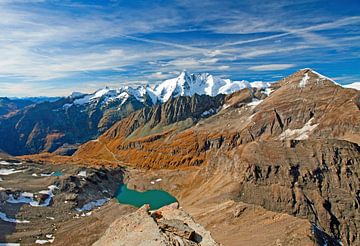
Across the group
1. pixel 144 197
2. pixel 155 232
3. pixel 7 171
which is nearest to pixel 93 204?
pixel 144 197

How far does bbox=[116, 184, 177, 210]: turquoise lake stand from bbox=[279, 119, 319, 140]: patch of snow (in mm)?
72492

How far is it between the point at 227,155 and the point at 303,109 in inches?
3243

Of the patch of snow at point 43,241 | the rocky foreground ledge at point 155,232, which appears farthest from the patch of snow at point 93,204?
the rocky foreground ledge at point 155,232

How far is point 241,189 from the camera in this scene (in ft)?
361

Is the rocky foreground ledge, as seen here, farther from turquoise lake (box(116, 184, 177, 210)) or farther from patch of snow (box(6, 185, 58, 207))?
turquoise lake (box(116, 184, 177, 210))

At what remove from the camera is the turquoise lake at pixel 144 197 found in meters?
140

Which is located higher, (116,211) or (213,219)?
(213,219)

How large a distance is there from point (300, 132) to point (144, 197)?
Answer: 8659 centimetres

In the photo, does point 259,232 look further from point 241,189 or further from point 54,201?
point 54,201

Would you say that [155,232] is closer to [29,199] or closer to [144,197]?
[29,199]

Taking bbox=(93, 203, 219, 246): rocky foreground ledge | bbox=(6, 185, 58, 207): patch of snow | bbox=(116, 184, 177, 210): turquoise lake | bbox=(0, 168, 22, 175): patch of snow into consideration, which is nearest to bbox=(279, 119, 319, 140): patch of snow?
bbox=(116, 184, 177, 210): turquoise lake

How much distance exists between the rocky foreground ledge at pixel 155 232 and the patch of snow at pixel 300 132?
526ft

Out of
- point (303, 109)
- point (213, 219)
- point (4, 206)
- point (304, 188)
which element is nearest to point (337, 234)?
point (304, 188)

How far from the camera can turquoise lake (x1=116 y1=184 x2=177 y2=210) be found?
5506 inches
